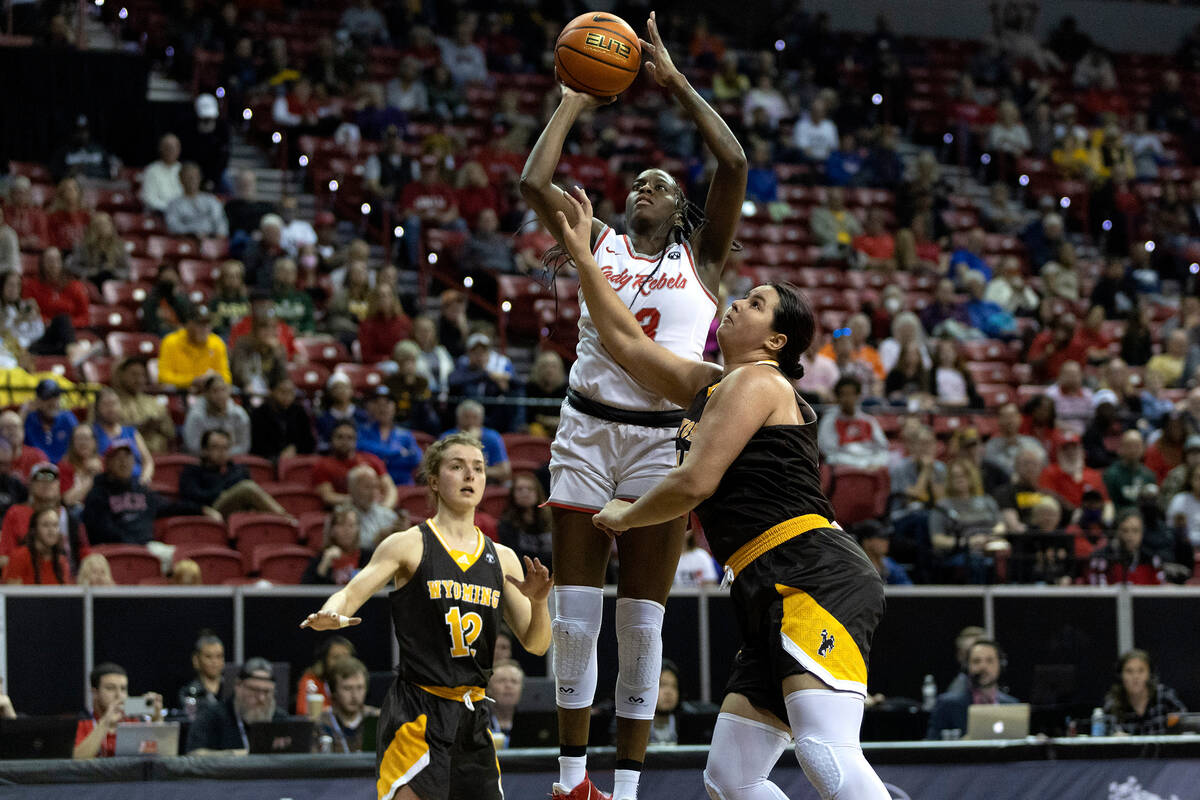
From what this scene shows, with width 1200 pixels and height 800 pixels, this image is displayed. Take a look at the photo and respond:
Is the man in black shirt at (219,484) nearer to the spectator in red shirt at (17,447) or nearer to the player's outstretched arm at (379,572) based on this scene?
the spectator in red shirt at (17,447)

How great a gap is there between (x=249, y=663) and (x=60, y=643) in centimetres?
138

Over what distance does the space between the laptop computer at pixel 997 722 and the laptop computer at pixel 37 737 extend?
4.65 metres

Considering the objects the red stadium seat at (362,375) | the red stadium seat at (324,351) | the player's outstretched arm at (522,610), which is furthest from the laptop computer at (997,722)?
the red stadium seat at (324,351)

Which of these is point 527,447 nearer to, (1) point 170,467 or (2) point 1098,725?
(1) point 170,467

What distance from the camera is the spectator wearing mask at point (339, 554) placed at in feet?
31.3

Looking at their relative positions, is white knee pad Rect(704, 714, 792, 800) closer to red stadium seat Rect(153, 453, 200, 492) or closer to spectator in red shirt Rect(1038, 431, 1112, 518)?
red stadium seat Rect(153, 453, 200, 492)

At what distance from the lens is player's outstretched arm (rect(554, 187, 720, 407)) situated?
16.4 ft

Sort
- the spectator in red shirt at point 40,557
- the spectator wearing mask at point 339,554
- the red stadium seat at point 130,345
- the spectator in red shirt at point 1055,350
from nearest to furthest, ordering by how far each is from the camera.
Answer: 1. the spectator in red shirt at point 40,557
2. the spectator wearing mask at point 339,554
3. the red stadium seat at point 130,345
4. the spectator in red shirt at point 1055,350

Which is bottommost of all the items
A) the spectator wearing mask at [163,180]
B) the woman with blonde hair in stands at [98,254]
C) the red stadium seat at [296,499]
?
the red stadium seat at [296,499]

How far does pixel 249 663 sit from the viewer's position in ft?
26.8

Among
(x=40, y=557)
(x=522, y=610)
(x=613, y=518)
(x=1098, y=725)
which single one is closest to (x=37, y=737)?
(x=40, y=557)

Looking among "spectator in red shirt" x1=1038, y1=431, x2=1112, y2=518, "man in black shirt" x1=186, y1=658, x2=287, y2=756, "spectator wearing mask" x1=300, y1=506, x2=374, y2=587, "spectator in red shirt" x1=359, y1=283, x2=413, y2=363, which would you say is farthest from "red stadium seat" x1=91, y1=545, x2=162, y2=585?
"spectator in red shirt" x1=1038, y1=431, x2=1112, y2=518

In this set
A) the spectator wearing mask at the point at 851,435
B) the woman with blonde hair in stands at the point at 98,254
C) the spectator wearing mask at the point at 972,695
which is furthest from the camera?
the woman with blonde hair in stands at the point at 98,254

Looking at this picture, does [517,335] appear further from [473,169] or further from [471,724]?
[471,724]
